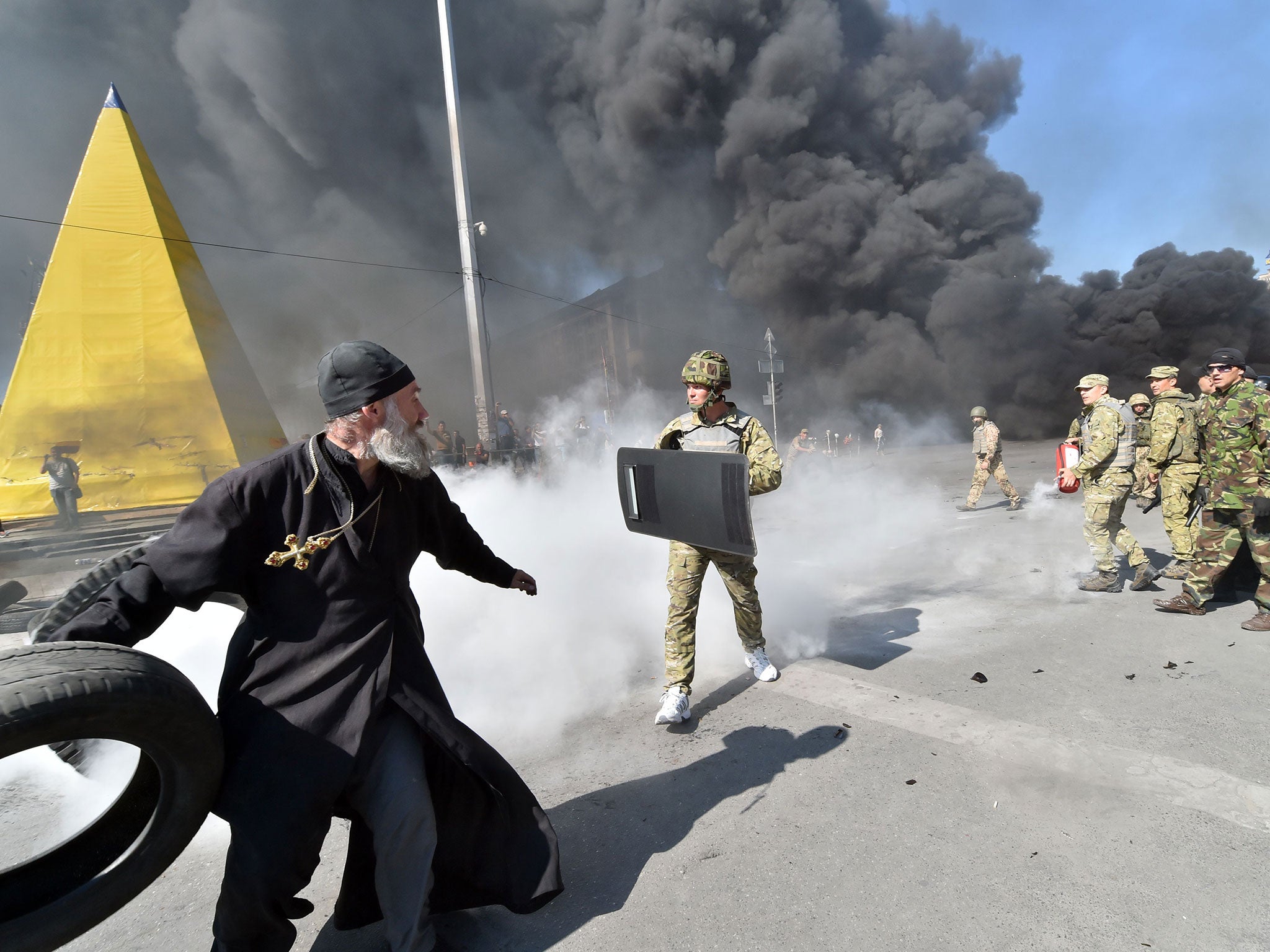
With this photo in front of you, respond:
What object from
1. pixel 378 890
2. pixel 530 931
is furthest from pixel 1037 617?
pixel 378 890

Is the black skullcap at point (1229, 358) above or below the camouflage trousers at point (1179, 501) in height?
above

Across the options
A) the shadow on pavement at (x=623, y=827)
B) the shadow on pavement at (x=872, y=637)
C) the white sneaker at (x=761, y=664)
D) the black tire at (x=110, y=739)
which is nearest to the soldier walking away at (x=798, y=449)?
the shadow on pavement at (x=872, y=637)

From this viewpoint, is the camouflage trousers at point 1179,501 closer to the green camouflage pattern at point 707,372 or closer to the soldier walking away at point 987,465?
the green camouflage pattern at point 707,372

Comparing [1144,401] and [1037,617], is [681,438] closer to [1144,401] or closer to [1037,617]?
[1037,617]

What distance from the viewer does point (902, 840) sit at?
216cm

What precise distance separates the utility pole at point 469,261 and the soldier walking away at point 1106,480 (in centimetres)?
980

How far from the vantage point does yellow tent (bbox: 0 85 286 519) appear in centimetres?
1263

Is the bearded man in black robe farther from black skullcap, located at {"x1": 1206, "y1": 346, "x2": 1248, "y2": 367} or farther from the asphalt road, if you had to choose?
black skullcap, located at {"x1": 1206, "y1": 346, "x2": 1248, "y2": 367}

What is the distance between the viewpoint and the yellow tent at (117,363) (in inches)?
497

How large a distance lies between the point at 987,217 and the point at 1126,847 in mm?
26581

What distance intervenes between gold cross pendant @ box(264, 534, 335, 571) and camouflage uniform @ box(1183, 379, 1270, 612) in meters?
5.08

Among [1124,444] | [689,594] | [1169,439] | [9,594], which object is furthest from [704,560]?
[1169,439]

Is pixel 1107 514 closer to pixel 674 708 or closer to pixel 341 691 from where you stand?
pixel 674 708

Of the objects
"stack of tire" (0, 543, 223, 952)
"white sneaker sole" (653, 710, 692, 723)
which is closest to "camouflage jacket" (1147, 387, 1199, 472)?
"white sneaker sole" (653, 710, 692, 723)
